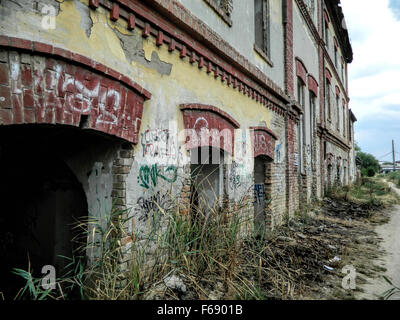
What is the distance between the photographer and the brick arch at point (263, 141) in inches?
213

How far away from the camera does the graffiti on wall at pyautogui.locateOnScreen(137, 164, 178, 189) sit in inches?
113

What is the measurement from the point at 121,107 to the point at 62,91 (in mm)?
581

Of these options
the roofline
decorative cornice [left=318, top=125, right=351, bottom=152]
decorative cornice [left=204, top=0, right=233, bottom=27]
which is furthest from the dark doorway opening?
the roofline

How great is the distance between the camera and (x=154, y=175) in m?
3.02

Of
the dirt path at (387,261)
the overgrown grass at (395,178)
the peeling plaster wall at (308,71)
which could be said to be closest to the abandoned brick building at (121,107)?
the dirt path at (387,261)

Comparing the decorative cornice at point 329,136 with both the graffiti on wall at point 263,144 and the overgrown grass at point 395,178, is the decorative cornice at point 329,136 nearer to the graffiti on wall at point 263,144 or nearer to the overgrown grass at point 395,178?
the graffiti on wall at point 263,144

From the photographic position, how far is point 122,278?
2.46 m

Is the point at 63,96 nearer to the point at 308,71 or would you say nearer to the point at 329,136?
the point at 308,71

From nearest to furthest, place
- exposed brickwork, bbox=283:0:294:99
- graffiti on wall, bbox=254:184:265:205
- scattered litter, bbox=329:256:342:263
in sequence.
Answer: scattered litter, bbox=329:256:342:263, graffiti on wall, bbox=254:184:265:205, exposed brickwork, bbox=283:0:294:99

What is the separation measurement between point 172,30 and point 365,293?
13.3 ft

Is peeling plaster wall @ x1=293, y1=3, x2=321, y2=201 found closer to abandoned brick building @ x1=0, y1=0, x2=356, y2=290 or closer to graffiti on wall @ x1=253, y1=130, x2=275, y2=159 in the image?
abandoned brick building @ x1=0, y1=0, x2=356, y2=290

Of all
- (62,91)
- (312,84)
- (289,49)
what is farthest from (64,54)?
(312,84)

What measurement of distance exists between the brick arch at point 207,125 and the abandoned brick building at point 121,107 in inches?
0.7

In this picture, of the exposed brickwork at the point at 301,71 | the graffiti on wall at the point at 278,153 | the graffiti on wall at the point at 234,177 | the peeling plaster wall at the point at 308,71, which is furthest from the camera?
the peeling plaster wall at the point at 308,71
